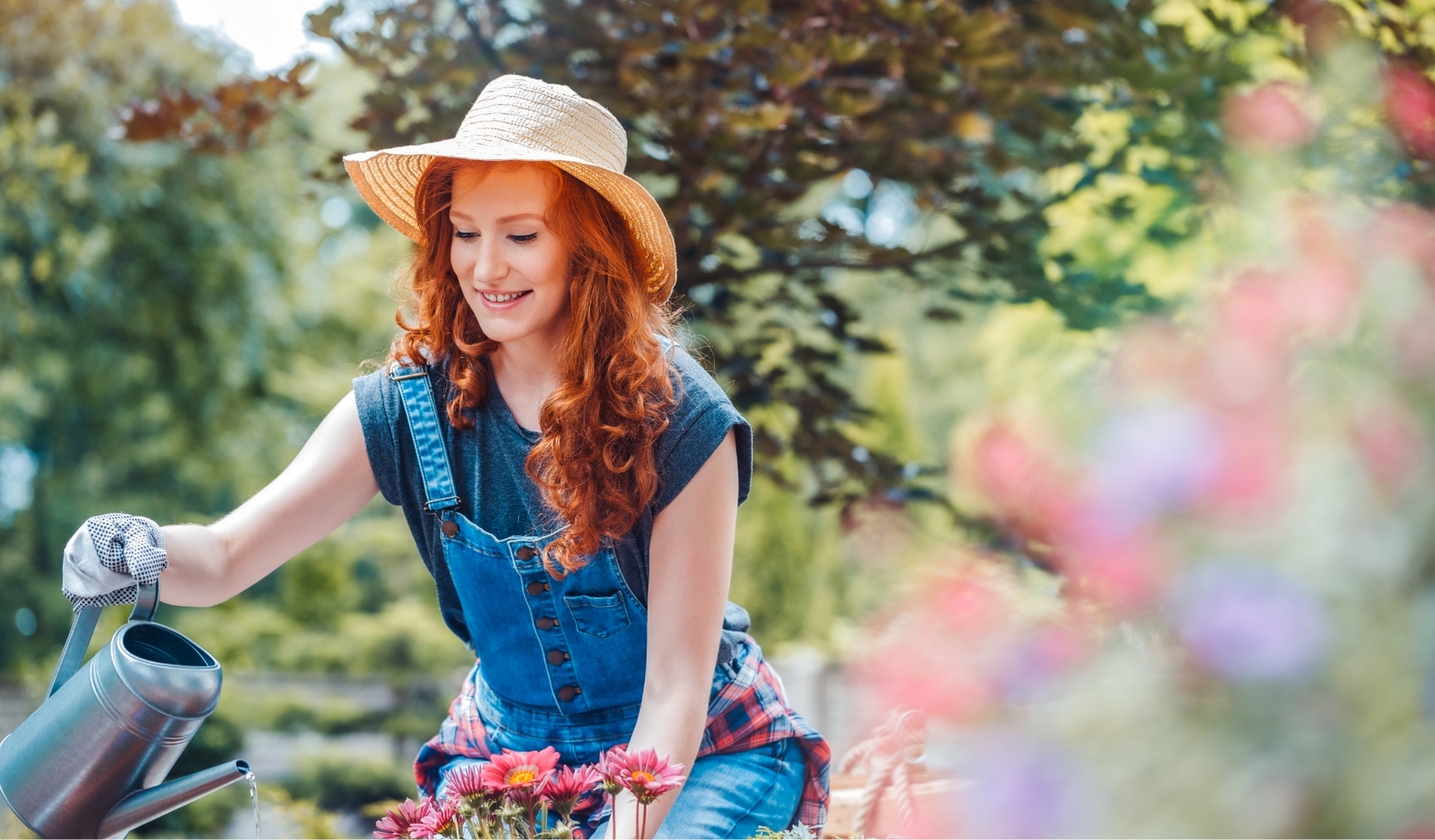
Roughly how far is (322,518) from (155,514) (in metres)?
9.27

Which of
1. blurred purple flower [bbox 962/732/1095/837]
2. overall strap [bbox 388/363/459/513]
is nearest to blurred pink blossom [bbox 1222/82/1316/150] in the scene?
overall strap [bbox 388/363/459/513]

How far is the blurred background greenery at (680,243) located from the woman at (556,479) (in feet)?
1.06

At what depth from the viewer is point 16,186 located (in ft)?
30.3

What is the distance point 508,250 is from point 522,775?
80cm

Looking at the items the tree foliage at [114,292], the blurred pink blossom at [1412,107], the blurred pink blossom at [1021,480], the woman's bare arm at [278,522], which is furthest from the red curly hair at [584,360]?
the tree foliage at [114,292]

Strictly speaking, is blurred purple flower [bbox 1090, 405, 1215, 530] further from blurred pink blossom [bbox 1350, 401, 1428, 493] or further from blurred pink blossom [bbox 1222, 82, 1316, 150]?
blurred pink blossom [bbox 1222, 82, 1316, 150]

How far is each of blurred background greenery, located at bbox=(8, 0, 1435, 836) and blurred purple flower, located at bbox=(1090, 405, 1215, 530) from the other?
0.08m

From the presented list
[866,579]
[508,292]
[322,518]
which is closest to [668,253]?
[508,292]

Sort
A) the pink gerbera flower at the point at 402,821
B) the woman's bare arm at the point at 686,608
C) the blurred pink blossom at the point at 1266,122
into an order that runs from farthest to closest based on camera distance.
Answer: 1. the blurred pink blossom at the point at 1266,122
2. the woman's bare arm at the point at 686,608
3. the pink gerbera flower at the point at 402,821

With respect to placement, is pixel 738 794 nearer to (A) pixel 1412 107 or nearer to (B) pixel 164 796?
(B) pixel 164 796

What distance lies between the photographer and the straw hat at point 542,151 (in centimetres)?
175

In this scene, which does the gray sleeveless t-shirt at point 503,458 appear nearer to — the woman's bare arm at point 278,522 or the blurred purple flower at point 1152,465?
the woman's bare arm at point 278,522

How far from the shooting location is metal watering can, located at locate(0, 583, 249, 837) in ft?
4.68

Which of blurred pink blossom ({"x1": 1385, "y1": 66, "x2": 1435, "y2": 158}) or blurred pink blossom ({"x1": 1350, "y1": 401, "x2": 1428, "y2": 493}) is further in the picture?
blurred pink blossom ({"x1": 1385, "y1": 66, "x2": 1435, "y2": 158})
